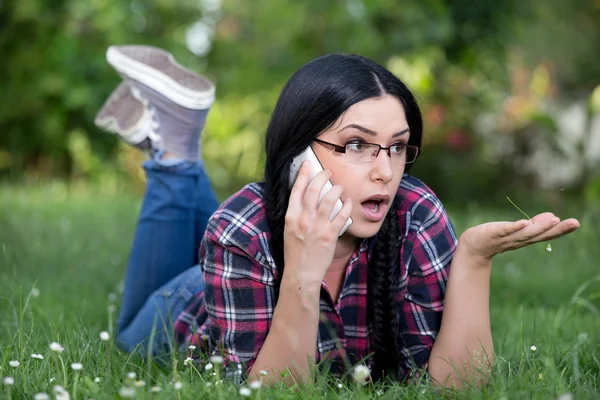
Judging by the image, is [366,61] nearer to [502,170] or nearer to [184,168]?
[184,168]

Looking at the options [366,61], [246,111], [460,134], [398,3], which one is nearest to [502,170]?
[460,134]

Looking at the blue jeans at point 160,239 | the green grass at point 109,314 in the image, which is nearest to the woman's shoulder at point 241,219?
the green grass at point 109,314

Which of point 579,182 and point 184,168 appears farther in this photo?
point 579,182

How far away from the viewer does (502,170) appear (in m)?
8.98

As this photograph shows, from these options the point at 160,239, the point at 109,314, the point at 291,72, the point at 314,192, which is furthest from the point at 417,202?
the point at 291,72

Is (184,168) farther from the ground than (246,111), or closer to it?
farther from the ground

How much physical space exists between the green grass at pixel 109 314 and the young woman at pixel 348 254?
15 cm

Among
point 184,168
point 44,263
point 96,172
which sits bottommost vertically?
point 96,172

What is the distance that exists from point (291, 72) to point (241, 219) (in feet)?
19.0

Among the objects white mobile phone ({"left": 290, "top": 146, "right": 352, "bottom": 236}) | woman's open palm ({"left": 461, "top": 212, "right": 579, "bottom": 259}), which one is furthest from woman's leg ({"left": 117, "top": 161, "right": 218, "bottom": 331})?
woman's open palm ({"left": 461, "top": 212, "right": 579, "bottom": 259})

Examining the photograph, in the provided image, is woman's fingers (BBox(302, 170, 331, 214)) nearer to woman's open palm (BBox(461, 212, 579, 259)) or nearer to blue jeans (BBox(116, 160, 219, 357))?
woman's open palm (BBox(461, 212, 579, 259))

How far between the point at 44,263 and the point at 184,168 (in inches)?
57.5

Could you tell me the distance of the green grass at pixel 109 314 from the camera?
5.90 ft

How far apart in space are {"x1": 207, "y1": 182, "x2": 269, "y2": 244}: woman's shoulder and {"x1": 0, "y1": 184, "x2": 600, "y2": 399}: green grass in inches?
15.3
